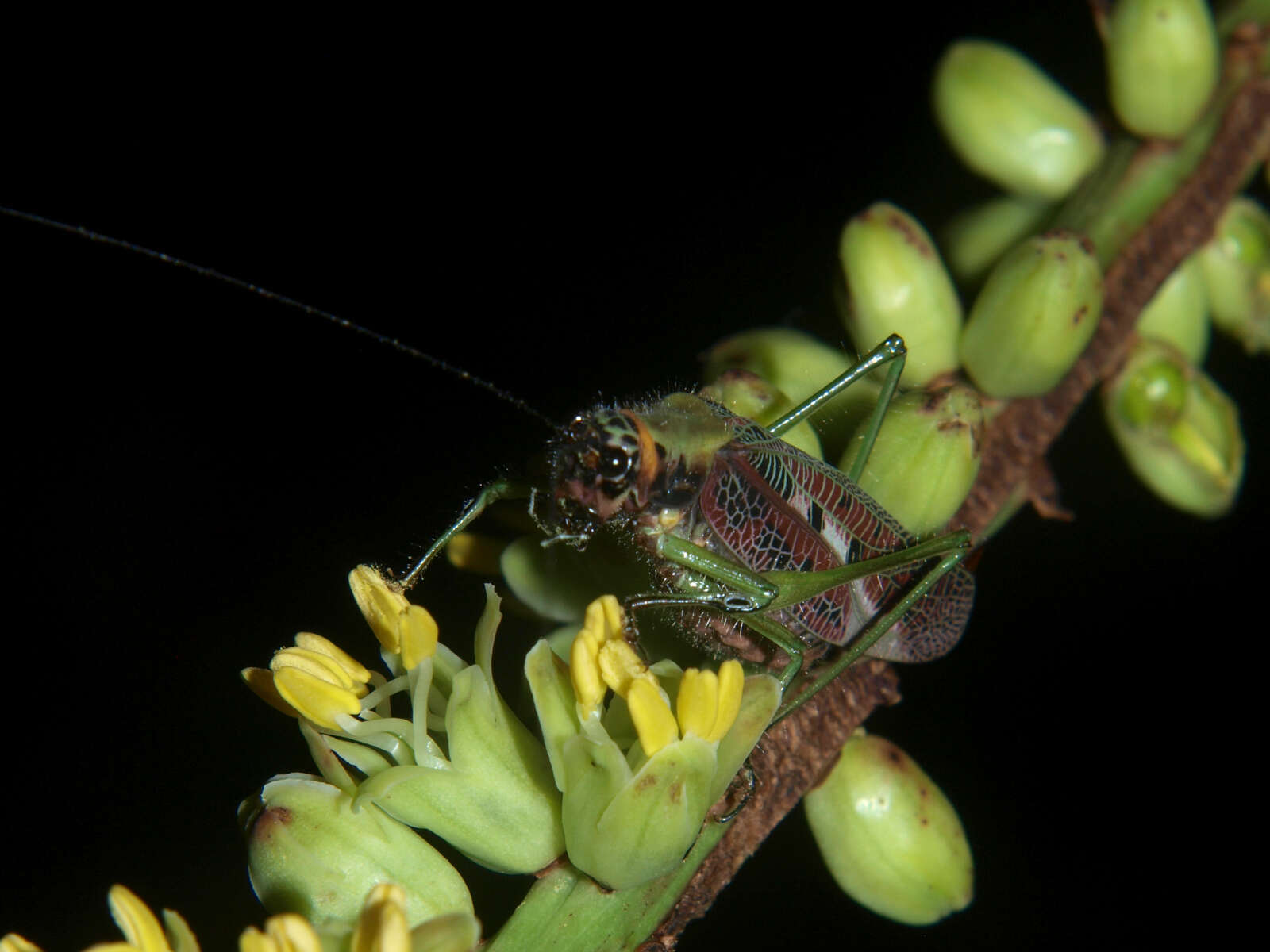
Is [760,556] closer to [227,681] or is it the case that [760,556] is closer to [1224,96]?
[227,681]

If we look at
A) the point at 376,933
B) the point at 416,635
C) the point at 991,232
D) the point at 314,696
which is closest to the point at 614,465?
the point at 416,635

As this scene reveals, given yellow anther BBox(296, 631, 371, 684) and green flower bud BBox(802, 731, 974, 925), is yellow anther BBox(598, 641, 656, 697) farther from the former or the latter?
green flower bud BBox(802, 731, 974, 925)

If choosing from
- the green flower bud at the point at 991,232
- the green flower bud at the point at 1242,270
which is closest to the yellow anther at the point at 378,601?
the green flower bud at the point at 991,232

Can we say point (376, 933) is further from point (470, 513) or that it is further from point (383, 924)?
point (470, 513)

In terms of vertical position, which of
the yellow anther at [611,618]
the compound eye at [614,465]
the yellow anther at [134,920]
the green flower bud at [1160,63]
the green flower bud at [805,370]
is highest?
the green flower bud at [1160,63]

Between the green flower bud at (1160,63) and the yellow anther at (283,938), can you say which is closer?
the yellow anther at (283,938)

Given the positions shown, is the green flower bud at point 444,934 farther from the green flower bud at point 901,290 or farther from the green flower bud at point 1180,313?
the green flower bud at point 1180,313

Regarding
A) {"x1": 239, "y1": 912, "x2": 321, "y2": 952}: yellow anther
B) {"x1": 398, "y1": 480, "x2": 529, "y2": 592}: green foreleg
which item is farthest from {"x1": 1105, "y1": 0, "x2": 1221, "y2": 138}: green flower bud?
{"x1": 239, "y1": 912, "x2": 321, "y2": 952}: yellow anther
